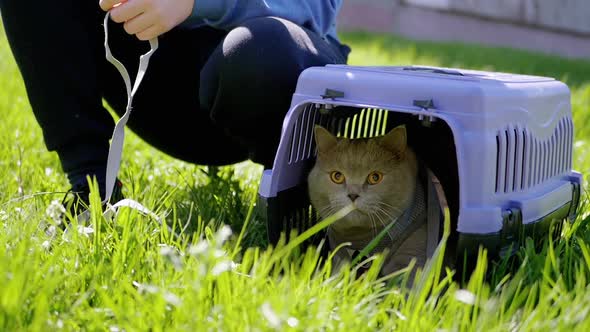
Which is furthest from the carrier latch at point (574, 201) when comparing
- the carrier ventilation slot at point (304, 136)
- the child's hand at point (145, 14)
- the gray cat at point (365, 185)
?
the child's hand at point (145, 14)

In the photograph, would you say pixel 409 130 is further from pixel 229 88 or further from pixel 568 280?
pixel 568 280

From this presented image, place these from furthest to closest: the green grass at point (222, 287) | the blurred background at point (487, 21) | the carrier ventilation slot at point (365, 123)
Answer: the blurred background at point (487, 21) → the carrier ventilation slot at point (365, 123) → the green grass at point (222, 287)

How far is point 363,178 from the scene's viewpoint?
5.24ft

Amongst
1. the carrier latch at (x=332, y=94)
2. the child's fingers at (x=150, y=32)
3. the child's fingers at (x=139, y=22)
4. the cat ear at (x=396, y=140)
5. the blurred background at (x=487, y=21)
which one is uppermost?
the child's fingers at (x=139, y=22)

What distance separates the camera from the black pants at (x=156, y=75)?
1510 mm

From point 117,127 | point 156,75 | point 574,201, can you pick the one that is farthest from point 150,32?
point 574,201

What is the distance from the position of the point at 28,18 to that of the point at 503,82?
3.09 feet

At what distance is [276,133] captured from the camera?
5.38 ft

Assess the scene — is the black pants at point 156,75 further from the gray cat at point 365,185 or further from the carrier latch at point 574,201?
the carrier latch at point 574,201

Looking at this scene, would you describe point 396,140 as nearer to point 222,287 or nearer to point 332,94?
point 332,94

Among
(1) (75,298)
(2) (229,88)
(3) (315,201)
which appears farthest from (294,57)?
(1) (75,298)

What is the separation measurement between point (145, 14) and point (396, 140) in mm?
544

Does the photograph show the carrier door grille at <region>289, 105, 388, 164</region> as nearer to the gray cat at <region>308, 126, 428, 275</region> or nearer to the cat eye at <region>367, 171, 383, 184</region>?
the gray cat at <region>308, 126, 428, 275</region>

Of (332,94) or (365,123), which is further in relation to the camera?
(365,123)
